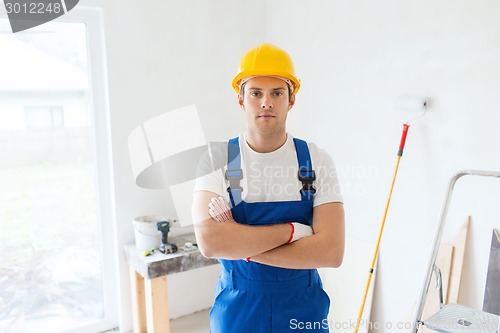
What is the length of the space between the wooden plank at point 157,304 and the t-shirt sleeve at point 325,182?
150 cm

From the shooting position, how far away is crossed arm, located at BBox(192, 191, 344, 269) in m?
1.55

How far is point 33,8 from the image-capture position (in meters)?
2.58

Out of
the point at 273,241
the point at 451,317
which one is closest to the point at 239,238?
the point at 273,241

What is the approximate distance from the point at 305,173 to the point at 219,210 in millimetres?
360

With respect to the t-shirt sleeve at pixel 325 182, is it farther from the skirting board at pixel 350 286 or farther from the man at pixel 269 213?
the skirting board at pixel 350 286

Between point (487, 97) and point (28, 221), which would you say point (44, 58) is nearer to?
point (28, 221)

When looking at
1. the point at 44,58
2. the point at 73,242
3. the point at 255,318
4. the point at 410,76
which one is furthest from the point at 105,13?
the point at 255,318

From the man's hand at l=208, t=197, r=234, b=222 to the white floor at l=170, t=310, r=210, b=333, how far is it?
1.84 m

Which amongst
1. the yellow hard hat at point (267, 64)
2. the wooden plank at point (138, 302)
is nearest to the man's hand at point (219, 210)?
→ the yellow hard hat at point (267, 64)

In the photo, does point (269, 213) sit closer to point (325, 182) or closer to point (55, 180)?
Answer: point (325, 182)

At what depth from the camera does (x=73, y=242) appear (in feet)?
9.95

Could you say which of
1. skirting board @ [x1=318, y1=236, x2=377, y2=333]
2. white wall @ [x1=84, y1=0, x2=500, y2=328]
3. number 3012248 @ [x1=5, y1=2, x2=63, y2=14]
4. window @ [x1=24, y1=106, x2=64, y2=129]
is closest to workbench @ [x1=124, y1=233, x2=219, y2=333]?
white wall @ [x1=84, y1=0, x2=500, y2=328]

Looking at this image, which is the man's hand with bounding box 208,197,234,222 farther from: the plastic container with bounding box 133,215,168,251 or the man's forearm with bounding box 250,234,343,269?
the plastic container with bounding box 133,215,168,251

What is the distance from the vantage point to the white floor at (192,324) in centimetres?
316
